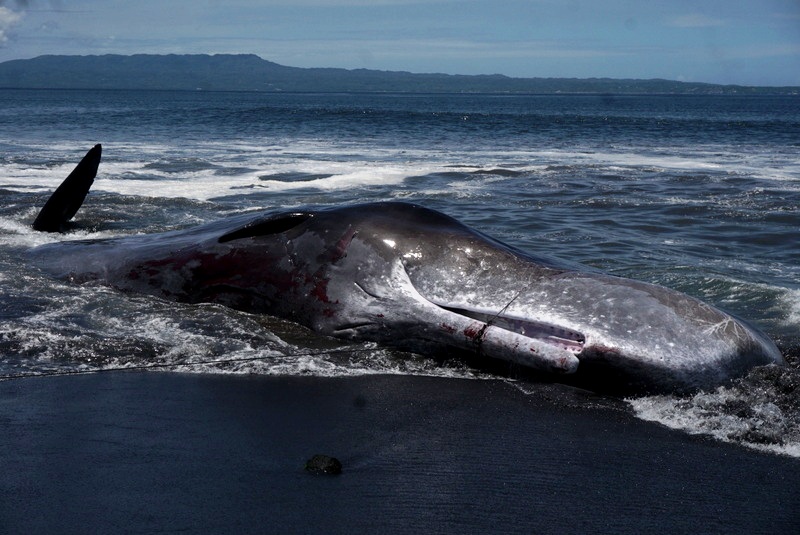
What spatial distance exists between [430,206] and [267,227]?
26.0 ft

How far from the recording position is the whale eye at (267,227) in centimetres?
799

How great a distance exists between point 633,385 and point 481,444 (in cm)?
147

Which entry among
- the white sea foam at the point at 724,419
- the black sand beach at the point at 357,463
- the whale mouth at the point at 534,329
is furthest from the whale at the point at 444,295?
the black sand beach at the point at 357,463

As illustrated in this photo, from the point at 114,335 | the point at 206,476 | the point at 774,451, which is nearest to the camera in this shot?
the point at 206,476

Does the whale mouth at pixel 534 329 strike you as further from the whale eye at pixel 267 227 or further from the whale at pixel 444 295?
the whale eye at pixel 267 227

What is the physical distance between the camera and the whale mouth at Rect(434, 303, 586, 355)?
670 cm

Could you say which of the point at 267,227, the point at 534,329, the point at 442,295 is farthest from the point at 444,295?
the point at 267,227

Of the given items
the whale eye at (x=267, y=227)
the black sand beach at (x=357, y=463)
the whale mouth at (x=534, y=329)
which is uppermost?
the whale eye at (x=267, y=227)

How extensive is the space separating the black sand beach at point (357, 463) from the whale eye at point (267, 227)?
1796 millimetres

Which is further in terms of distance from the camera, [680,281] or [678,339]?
[680,281]

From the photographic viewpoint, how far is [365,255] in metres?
7.59

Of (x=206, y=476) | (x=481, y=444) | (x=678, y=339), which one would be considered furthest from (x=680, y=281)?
(x=206, y=476)

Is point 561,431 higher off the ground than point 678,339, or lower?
lower

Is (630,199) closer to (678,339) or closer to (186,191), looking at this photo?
(186,191)
